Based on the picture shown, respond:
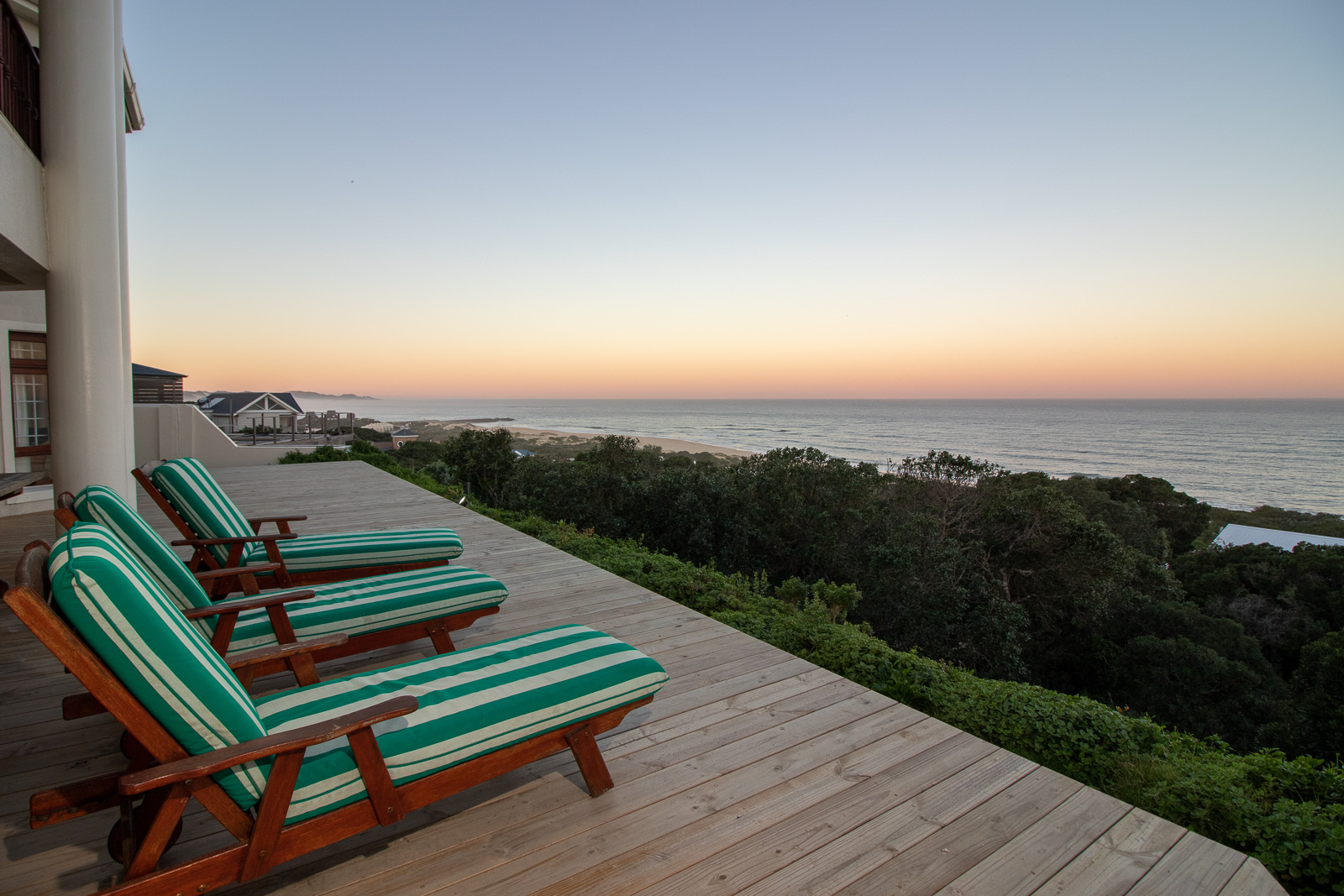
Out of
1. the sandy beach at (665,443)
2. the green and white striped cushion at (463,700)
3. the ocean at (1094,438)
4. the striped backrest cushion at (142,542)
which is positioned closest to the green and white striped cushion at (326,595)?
the striped backrest cushion at (142,542)

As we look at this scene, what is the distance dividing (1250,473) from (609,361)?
43371 mm

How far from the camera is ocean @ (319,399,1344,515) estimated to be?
37.4 metres

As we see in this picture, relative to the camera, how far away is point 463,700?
168 centimetres

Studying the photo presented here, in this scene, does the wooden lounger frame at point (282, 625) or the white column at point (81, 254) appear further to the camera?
the white column at point (81, 254)

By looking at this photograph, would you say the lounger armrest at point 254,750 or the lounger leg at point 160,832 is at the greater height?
the lounger armrest at point 254,750

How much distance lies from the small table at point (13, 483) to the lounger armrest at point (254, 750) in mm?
3072

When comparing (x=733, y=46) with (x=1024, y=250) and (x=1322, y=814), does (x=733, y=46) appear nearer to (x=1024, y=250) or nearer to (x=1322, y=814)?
(x=1322, y=814)

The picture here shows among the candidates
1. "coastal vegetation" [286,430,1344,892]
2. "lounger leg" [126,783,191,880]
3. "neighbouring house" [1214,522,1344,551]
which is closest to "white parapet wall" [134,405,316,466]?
→ "coastal vegetation" [286,430,1344,892]

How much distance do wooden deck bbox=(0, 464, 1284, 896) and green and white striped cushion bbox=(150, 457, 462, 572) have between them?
0.82 meters

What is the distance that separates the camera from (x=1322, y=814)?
230 cm

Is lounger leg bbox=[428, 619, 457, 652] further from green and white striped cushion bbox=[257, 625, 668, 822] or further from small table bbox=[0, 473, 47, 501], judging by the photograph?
small table bbox=[0, 473, 47, 501]

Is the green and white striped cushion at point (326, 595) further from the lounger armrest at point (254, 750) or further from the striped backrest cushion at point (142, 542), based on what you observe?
the lounger armrest at point (254, 750)

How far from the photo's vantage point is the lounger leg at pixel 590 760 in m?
1.86

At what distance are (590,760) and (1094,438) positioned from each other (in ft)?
219
